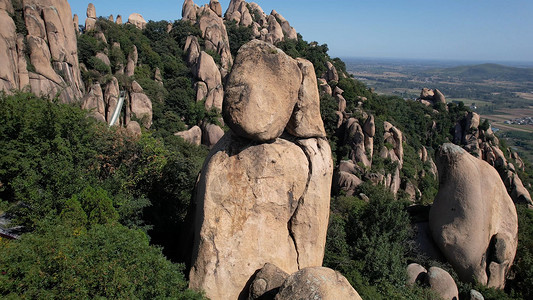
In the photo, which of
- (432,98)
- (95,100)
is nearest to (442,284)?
(95,100)

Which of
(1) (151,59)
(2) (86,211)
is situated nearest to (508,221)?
(2) (86,211)

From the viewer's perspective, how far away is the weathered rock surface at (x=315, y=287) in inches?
247

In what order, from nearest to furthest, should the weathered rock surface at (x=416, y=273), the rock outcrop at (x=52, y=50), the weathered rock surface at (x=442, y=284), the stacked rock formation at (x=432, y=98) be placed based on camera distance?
the weathered rock surface at (x=442, y=284) < the weathered rock surface at (x=416, y=273) < the rock outcrop at (x=52, y=50) < the stacked rock formation at (x=432, y=98)

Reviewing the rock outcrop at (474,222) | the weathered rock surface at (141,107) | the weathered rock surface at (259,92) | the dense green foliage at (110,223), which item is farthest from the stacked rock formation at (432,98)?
the weathered rock surface at (259,92)

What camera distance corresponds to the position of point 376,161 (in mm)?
35781

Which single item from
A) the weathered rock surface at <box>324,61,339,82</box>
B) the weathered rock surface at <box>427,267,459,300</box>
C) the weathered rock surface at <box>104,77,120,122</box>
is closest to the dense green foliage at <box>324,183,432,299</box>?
the weathered rock surface at <box>427,267,459,300</box>

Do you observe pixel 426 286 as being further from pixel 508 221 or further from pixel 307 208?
pixel 307 208

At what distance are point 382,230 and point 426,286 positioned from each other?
246cm

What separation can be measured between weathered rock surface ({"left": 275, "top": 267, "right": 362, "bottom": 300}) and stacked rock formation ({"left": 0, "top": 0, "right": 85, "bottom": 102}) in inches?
785

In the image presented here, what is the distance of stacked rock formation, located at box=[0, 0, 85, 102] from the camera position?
22406mm

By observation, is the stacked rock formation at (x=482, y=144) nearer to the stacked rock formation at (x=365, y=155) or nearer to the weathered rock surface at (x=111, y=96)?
the stacked rock formation at (x=365, y=155)

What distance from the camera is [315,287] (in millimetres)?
6301

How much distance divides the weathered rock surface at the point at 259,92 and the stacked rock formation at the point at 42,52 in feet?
57.5

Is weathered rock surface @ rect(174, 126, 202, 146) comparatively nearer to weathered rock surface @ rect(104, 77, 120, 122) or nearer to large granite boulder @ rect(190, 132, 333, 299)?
weathered rock surface @ rect(104, 77, 120, 122)
